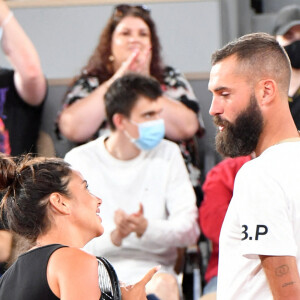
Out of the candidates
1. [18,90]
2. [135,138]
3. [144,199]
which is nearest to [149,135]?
[135,138]

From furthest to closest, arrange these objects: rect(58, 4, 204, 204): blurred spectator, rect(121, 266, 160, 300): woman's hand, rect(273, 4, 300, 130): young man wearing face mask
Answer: rect(58, 4, 204, 204): blurred spectator, rect(273, 4, 300, 130): young man wearing face mask, rect(121, 266, 160, 300): woman's hand

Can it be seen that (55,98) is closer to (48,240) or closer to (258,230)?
(48,240)

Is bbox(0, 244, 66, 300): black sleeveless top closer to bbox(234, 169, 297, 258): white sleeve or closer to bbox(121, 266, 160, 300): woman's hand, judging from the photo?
bbox(121, 266, 160, 300): woman's hand

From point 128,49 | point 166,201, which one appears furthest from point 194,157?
point 128,49

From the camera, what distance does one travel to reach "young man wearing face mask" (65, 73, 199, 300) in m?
3.32

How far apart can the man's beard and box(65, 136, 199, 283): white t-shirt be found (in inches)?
54.4

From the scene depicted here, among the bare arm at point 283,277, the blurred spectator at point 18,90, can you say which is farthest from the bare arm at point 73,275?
the blurred spectator at point 18,90

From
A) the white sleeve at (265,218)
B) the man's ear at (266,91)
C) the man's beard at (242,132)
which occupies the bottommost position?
the white sleeve at (265,218)

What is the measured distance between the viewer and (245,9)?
4684 mm

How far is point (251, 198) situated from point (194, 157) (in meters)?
2.11

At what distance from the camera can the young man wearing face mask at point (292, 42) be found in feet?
10.0

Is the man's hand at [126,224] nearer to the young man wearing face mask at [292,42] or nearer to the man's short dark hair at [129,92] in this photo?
the man's short dark hair at [129,92]

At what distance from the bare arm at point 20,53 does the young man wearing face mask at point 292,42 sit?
4.07ft

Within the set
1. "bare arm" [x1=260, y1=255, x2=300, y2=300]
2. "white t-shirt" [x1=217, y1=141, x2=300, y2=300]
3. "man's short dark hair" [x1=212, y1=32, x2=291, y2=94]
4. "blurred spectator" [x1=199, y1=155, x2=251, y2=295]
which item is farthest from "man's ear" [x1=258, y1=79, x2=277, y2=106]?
"blurred spectator" [x1=199, y1=155, x2=251, y2=295]
